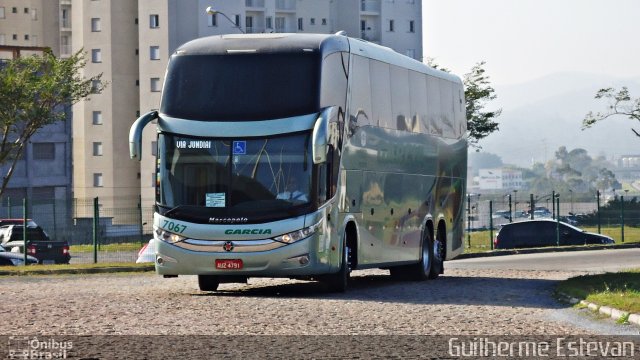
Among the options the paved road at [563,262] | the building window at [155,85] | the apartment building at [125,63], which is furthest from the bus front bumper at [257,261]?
the building window at [155,85]

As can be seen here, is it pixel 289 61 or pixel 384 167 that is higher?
pixel 289 61

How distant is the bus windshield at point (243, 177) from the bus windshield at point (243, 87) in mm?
459

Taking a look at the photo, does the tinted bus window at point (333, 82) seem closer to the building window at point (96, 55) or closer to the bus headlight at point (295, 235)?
the bus headlight at point (295, 235)

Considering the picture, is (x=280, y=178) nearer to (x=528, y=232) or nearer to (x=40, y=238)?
(x=40, y=238)

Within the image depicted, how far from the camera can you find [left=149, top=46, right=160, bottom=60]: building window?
11844cm

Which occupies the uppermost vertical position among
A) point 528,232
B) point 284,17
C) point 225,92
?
point 284,17

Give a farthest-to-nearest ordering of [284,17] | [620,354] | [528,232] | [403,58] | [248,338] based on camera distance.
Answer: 1. [284,17]
2. [528,232]
3. [403,58]
4. [248,338]
5. [620,354]

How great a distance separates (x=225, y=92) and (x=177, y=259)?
2870mm

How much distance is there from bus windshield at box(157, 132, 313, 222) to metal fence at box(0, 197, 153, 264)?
1982cm

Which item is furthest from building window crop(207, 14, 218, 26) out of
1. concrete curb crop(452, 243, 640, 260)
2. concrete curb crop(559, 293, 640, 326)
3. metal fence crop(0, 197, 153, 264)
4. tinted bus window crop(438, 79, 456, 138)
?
concrete curb crop(559, 293, 640, 326)

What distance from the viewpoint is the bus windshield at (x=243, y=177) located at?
22328 mm

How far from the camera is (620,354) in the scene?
44.5 feet

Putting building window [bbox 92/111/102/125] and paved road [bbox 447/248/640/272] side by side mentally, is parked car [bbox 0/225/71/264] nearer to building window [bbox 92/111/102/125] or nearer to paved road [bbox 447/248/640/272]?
paved road [bbox 447/248/640/272]

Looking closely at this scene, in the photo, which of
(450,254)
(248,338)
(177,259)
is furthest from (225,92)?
(450,254)
